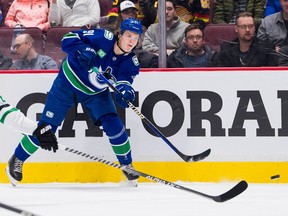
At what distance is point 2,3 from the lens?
5988mm

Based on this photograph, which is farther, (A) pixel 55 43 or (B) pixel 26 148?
(A) pixel 55 43

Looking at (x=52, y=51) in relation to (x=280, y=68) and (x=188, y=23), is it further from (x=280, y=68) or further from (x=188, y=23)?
(x=280, y=68)

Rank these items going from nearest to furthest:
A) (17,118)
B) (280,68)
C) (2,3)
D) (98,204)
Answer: (17,118) → (98,204) → (280,68) → (2,3)

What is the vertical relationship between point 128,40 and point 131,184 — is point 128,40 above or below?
above

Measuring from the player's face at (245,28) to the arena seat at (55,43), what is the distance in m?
1.07

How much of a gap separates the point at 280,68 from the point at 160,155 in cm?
96

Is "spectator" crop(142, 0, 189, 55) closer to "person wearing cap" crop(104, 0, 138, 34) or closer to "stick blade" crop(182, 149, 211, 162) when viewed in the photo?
"person wearing cap" crop(104, 0, 138, 34)

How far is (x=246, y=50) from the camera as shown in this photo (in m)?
5.63

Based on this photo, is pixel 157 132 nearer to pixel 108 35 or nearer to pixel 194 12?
pixel 108 35

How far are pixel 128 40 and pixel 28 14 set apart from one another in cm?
101

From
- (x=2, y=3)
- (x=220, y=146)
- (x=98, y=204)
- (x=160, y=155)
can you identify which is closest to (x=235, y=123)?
(x=220, y=146)

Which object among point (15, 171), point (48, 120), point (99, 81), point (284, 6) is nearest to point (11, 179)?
point (15, 171)

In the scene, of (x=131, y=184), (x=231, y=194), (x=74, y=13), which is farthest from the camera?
(x=74, y=13)

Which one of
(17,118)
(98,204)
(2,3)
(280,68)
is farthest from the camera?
(2,3)
